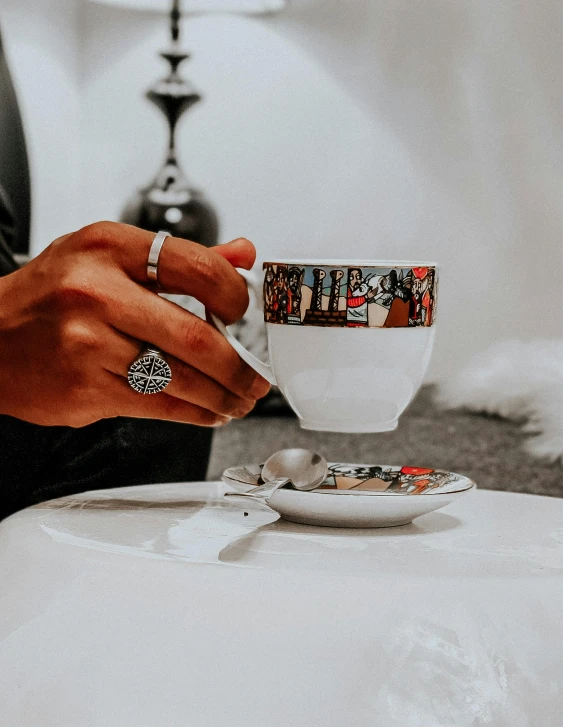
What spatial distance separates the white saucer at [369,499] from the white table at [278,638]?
3 cm

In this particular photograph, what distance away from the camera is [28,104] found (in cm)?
159

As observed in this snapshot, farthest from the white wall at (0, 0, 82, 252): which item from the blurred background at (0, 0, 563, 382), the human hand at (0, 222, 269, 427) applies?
the human hand at (0, 222, 269, 427)

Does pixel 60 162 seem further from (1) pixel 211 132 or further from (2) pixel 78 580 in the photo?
(2) pixel 78 580

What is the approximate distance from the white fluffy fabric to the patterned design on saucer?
1.01 metres

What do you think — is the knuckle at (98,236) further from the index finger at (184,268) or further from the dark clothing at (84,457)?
the dark clothing at (84,457)

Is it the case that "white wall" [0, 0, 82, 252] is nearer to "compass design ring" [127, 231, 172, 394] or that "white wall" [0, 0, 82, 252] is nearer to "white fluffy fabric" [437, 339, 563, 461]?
"white fluffy fabric" [437, 339, 563, 461]

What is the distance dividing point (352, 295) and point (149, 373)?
131 mm

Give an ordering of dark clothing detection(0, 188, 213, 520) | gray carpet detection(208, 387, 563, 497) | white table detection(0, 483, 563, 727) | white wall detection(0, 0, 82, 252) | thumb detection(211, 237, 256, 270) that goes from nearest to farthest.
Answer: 1. white table detection(0, 483, 563, 727)
2. thumb detection(211, 237, 256, 270)
3. dark clothing detection(0, 188, 213, 520)
4. gray carpet detection(208, 387, 563, 497)
5. white wall detection(0, 0, 82, 252)

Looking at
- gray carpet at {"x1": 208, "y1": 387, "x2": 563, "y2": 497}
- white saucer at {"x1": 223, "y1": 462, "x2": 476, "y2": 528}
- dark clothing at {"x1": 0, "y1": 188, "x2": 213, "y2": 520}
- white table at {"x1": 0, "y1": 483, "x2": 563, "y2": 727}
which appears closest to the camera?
white table at {"x1": 0, "y1": 483, "x2": 563, "y2": 727}

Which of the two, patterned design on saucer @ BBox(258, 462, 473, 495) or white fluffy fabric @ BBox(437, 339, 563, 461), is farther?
white fluffy fabric @ BBox(437, 339, 563, 461)

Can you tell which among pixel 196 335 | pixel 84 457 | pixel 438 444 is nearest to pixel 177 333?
pixel 196 335

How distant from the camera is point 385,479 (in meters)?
0.49

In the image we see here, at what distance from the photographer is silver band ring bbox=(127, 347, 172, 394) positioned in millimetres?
491

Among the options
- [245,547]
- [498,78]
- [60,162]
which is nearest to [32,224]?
[60,162]
